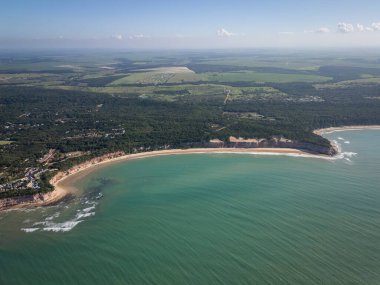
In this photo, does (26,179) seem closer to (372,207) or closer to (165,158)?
(165,158)

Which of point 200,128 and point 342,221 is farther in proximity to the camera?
point 200,128

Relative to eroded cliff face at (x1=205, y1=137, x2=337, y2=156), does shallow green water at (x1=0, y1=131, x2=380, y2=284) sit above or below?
below

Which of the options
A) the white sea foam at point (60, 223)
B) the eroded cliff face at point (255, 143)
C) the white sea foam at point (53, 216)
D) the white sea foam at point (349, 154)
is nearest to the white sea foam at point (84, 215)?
the white sea foam at point (60, 223)

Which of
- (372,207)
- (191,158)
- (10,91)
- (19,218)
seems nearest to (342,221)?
(372,207)

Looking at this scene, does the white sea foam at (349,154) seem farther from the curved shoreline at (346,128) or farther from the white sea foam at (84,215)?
the white sea foam at (84,215)

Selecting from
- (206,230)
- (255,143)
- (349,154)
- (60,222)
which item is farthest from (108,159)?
(349,154)

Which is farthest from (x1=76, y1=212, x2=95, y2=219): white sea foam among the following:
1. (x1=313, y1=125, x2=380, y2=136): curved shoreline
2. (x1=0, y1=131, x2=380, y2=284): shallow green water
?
(x1=313, y1=125, x2=380, y2=136): curved shoreline

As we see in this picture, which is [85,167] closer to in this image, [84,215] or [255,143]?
[84,215]

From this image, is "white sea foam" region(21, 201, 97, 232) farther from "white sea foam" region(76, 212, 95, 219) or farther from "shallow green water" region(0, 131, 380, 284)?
"shallow green water" region(0, 131, 380, 284)
